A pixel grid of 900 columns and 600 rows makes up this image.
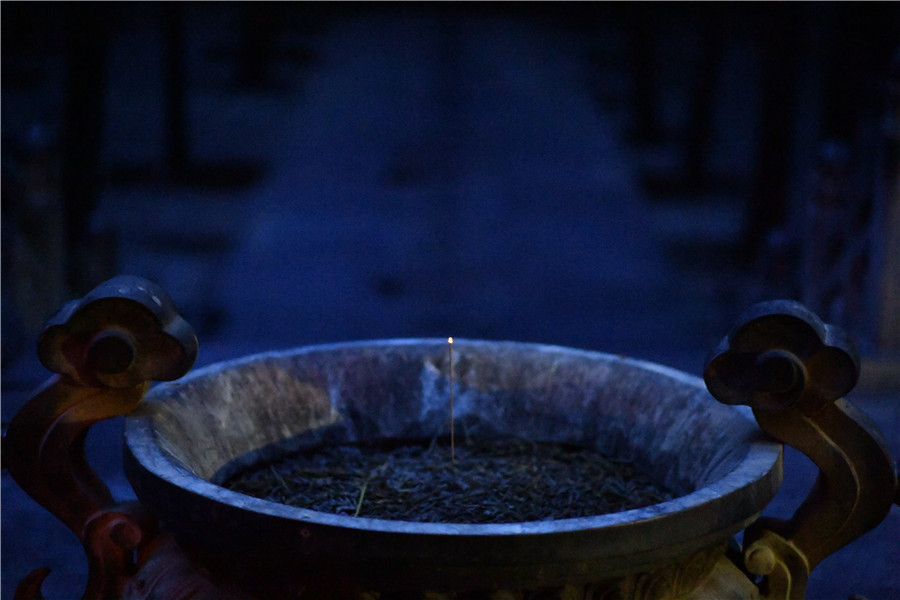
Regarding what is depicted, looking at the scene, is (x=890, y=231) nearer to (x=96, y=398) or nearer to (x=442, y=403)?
(x=442, y=403)

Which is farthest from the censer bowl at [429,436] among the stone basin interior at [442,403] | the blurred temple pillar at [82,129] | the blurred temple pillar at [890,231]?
the blurred temple pillar at [82,129]

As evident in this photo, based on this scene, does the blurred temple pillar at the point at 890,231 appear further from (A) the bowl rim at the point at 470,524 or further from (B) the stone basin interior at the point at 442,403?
(A) the bowl rim at the point at 470,524

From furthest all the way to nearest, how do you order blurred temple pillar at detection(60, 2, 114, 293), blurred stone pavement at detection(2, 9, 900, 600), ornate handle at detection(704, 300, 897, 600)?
1. blurred stone pavement at detection(2, 9, 900, 600)
2. blurred temple pillar at detection(60, 2, 114, 293)
3. ornate handle at detection(704, 300, 897, 600)

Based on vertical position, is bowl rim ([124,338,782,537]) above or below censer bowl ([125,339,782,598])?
above

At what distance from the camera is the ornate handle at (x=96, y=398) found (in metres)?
1.84

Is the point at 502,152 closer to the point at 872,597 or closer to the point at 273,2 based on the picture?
the point at 273,2

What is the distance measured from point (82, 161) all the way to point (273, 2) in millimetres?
1336

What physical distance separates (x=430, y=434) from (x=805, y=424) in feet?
3.00

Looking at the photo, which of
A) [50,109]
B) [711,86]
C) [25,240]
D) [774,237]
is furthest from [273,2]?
[774,237]

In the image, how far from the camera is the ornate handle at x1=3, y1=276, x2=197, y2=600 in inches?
72.4

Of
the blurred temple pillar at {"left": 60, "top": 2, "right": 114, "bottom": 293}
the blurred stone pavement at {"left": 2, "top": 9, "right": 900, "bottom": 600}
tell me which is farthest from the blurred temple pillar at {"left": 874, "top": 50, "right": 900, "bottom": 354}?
the blurred temple pillar at {"left": 60, "top": 2, "right": 114, "bottom": 293}

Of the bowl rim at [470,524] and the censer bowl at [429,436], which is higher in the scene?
the bowl rim at [470,524]

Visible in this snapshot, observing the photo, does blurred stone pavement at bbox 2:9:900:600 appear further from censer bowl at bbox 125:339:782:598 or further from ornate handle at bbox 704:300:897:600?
ornate handle at bbox 704:300:897:600

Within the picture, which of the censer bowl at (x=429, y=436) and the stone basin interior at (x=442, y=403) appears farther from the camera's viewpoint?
the stone basin interior at (x=442, y=403)
